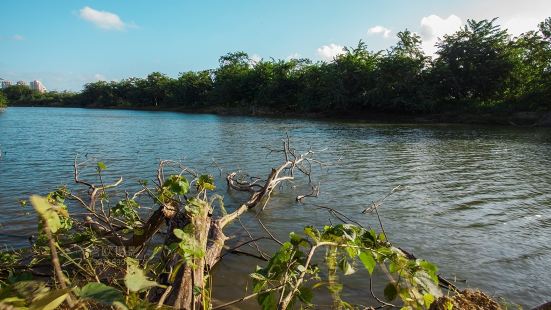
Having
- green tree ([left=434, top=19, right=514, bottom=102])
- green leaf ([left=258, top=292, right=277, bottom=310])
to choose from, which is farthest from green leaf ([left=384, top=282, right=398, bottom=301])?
green tree ([left=434, top=19, right=514, bottom=102])

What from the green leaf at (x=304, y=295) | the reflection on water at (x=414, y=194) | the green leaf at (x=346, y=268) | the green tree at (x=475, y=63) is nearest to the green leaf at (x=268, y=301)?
the green leaf at (x=304, y=295)

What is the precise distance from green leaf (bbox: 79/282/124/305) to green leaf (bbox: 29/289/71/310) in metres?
0.15

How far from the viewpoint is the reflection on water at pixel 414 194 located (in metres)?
5.70

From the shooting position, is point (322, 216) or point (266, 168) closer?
point (322, 216)

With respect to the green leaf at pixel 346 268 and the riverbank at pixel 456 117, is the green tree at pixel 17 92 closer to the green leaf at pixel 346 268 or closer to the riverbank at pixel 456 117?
the riverbank at pixel 456 117

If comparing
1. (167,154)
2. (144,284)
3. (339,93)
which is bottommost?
(167,154)

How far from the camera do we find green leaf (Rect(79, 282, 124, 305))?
4.56 ft

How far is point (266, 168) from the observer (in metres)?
14.1

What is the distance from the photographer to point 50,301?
1.25 metres

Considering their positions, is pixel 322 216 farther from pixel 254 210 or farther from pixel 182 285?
pixel 182 285

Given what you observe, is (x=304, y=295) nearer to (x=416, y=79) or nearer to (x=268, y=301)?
(x=268, y=301)

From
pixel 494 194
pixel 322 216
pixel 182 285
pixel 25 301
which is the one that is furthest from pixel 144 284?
pixel 494 194

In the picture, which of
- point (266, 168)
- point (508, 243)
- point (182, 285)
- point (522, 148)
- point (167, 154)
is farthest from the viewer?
point (522, 148)

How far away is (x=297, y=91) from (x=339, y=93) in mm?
11487
